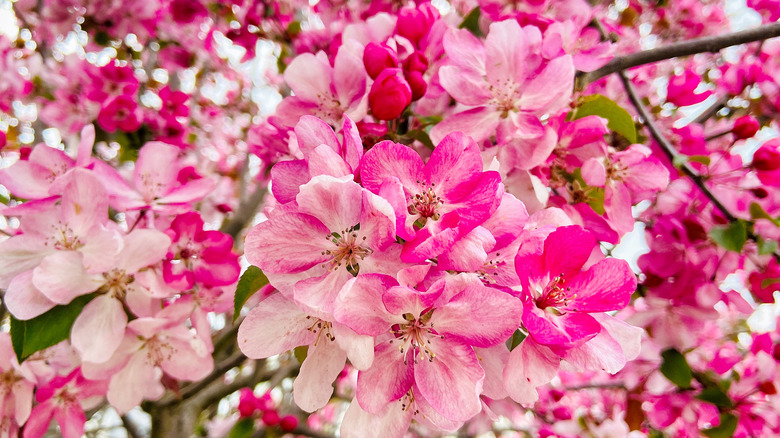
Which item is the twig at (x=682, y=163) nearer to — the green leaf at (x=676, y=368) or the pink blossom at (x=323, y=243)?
the green leaf at (x=676, y=368)

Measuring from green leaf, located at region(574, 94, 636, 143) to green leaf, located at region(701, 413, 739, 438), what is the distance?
1.04 meters

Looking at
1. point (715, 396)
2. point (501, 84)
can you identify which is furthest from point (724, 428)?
point (501, 84)

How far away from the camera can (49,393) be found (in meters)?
1.07

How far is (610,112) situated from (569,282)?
51cm

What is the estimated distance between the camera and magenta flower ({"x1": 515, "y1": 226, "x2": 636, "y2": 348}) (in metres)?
0.60

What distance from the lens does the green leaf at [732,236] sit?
3.23ft

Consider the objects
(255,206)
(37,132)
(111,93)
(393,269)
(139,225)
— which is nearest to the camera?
(393,269)

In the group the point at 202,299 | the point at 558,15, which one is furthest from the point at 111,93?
the point at 558,15

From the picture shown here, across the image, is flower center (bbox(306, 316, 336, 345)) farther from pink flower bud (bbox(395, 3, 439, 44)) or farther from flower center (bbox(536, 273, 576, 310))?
pink flower bud (bbox(395, 3, 439, 44))

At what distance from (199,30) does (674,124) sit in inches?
110

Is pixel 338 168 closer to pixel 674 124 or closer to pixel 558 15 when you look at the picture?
pixel 558 15

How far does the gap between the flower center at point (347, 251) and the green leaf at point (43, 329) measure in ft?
1.99

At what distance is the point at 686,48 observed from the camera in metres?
1.00

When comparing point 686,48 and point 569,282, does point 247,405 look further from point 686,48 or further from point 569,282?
point 686,48
